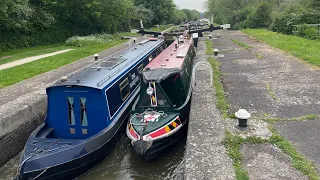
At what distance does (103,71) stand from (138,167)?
2745 millimetres

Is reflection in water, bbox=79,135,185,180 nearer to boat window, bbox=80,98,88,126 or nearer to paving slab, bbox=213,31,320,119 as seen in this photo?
boat window, bbox=80,98,88,126

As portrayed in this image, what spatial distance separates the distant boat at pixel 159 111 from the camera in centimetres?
650

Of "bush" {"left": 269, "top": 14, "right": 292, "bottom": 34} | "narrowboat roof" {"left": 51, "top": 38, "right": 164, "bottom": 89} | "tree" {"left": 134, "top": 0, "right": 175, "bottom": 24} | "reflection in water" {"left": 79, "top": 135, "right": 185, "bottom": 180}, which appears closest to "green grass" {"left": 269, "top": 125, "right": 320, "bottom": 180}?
"reflection in water" {"left": 79, "top": 135, "right": 185, "bottom": 180}

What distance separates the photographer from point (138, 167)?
22.9 feet

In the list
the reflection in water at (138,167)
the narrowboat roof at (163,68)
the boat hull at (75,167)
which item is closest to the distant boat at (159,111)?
the narrowboat roof at (163,68)

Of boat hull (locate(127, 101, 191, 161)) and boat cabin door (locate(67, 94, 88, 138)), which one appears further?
boat cabin door (locate(67, 94, 88, 138))

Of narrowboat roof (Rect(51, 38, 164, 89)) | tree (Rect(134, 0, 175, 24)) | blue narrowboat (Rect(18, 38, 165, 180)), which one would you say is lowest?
blue narrowboat (Rect(18, 38, 165, 180))

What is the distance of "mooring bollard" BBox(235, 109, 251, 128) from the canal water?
1687 millimetres

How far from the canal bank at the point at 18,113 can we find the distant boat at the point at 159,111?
9.86 feet

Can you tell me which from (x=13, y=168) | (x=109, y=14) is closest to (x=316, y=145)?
(x=13, y=168)

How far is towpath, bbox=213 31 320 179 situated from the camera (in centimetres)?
488

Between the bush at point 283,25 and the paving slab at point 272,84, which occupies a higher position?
the bush at point 283,25

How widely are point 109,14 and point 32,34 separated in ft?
25.4

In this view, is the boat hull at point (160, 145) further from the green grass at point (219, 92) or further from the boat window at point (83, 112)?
the boat window at point (83, 112)
